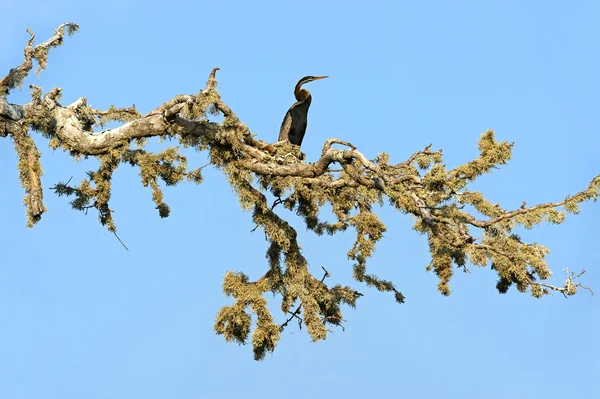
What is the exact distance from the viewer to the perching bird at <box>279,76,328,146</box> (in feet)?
38.9

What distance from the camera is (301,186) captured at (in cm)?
963

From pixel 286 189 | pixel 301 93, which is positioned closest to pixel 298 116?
pixel 301 93

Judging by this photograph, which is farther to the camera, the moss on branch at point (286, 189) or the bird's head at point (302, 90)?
the bird's head at point (302, 90)

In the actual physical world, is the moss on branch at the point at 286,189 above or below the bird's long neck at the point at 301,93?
below

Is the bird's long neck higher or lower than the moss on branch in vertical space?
higher

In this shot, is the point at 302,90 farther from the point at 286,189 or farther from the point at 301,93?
the point at 286,189

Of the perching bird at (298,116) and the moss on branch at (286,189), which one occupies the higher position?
the perching bird at (298,116)

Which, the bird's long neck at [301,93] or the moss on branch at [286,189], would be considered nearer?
the moss on branch at [286,189]

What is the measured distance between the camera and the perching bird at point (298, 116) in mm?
11852

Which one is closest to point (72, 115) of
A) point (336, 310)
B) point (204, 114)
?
point (204, 114)

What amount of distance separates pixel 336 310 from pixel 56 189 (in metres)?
3.12

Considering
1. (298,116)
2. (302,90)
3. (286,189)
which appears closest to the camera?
(286,189)

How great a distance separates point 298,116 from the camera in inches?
479

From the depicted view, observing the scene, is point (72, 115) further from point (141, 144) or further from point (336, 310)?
point (336, 310)
